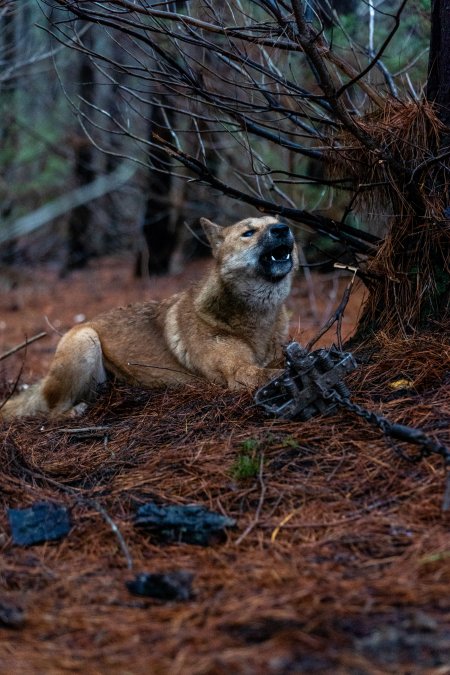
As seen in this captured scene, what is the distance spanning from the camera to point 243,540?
371 cm

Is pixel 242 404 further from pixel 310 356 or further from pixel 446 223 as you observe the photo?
pixel 446 223

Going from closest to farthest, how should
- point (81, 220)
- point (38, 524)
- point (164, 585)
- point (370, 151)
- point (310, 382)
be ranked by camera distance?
point (164, 585) → point (38, 524) → point (310, 382) → point (370, 151) → point (81, 220)

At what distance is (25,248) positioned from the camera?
1967 centimetres

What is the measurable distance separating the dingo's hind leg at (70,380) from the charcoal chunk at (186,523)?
9.44 ft

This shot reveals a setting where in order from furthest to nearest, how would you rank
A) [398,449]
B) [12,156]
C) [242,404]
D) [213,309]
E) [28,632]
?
[12,156]
[213,309]
[242,404]
[398,449]
[28,632]

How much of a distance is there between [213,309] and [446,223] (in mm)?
2213

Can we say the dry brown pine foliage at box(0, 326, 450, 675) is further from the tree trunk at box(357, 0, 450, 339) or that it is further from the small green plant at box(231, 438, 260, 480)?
the tree trunk at box(357, 0, 450, 339)

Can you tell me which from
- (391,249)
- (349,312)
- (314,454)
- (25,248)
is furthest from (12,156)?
(314,454)

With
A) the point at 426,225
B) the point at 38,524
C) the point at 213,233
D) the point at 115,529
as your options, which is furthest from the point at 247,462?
the point at 213,233

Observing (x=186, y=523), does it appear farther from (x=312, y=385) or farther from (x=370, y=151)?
(x=370, y=151)

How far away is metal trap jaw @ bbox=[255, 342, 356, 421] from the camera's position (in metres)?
4.66

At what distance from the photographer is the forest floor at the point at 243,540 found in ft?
9.02

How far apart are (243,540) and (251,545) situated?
0.19 feet

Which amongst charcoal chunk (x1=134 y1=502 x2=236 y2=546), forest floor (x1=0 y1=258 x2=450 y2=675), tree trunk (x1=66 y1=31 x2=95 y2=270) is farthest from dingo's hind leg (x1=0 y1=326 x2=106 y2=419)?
tree trunk (x1=66 y1=31 x2=95 y2=270)
